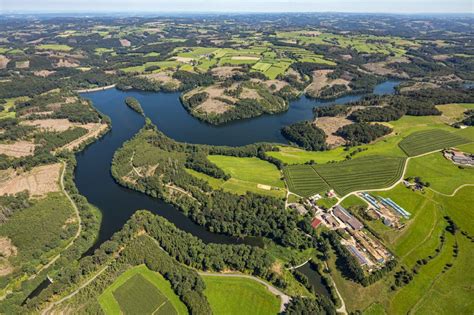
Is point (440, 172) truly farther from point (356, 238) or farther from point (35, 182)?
point (35, 182)

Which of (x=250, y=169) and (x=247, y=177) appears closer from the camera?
(x=247, y=177)

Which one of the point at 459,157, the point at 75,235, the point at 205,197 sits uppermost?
the point at 459,157

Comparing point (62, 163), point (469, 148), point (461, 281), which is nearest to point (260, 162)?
point (461, 281)

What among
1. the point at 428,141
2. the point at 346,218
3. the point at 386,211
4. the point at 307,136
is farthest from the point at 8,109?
the point at 428,141

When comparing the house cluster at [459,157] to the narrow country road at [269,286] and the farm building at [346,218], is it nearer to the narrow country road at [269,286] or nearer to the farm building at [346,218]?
the farm building at [346,218]

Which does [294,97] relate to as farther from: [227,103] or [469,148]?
[469,148]

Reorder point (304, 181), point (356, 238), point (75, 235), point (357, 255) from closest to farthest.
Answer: point (357, 255), point (356, 238), point (75, 235), point (304, 181)
